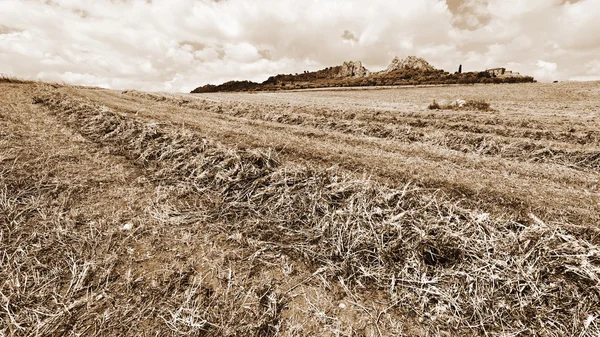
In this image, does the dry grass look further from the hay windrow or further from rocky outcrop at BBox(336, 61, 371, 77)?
rocky outcrop at BBox(336, 61, 371, 77)

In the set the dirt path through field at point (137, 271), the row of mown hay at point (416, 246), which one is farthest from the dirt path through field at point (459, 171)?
the dirt path through field at point (137, 271)

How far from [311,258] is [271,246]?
Answer: 0.55 metres

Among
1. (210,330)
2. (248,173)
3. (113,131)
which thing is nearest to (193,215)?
(248,173)

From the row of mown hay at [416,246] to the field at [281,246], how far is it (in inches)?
0.7

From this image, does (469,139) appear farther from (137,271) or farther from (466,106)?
(137,271)

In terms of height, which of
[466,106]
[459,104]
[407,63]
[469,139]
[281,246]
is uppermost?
[407,63]

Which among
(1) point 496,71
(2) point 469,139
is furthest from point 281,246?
(1) point 496,71

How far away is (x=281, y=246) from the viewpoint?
3707mm

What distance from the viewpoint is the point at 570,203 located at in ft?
16.5

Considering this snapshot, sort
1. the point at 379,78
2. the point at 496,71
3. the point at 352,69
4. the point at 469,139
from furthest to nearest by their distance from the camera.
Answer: the point at 352,69, the point at 379,78, the point at 496,71, the point at 469,139

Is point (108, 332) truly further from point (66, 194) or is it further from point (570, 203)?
point (570, 203)

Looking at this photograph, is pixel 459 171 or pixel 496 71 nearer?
pixel 459 171

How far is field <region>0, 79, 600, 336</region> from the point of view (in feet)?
8.89

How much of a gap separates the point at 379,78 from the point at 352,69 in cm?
6729
